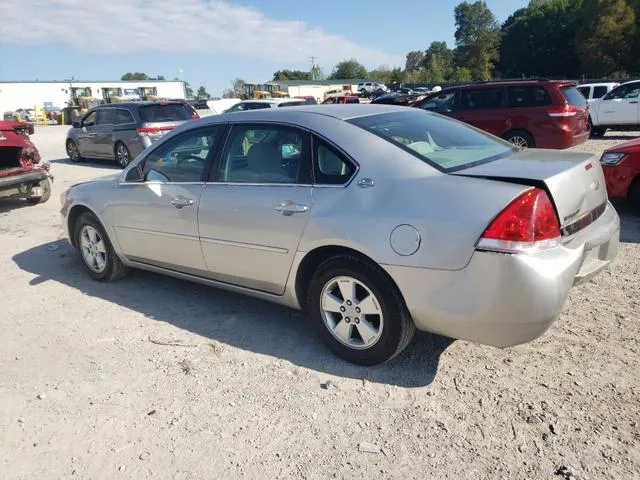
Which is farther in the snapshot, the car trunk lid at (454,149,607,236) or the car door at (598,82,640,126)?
the car door at (598,82,640,126)

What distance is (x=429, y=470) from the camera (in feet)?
7.96

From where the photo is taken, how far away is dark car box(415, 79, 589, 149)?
35.2ft

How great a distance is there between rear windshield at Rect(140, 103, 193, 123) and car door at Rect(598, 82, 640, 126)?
471 inches

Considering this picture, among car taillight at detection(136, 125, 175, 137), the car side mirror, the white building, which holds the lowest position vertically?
the car side mirror

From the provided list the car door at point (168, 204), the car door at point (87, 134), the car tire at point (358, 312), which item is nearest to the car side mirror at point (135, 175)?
the car door at point (168, 204)

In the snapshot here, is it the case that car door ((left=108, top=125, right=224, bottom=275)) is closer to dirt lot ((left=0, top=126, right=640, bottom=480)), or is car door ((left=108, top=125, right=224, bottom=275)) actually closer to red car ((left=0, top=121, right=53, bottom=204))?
dirt lot ((left=0, top=126, right=640, bottom=480))

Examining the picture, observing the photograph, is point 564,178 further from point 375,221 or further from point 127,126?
point 127,126

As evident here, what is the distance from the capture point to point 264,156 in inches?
146

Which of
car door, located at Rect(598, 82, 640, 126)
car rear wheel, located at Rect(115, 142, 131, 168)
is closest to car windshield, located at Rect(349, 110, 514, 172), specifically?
car rear wheel, located at Rect(115, 142, 131, 168)

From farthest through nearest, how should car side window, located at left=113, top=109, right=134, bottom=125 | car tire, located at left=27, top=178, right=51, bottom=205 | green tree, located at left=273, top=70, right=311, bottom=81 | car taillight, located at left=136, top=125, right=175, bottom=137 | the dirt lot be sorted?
1. green tree, located at left=273, top=70, right=311, bottom=81
2. car side window, located at left=113, top=109, right=134, bottom=125
3. car taillight, located at left=136, top=125, right=175, bottom=137
4. car tire, located at left=27, top=178, right=51, bottom=205
5. the dirt lot

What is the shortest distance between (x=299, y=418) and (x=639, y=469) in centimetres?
164

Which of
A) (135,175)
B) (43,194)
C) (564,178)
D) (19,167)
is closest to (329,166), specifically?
(564,178)

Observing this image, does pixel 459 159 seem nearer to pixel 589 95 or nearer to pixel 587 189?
pixel 587 189

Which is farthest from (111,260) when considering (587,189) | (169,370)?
(587,189)
